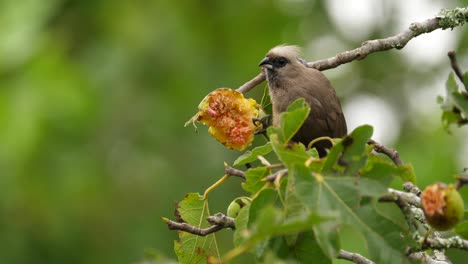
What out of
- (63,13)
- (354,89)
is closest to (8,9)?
(63,13)

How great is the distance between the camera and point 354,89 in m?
12.1

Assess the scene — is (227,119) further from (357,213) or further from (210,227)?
(357,213)

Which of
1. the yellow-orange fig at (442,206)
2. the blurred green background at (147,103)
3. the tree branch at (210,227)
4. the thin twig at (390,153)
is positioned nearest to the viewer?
the yellow-orange fig at (442,206)

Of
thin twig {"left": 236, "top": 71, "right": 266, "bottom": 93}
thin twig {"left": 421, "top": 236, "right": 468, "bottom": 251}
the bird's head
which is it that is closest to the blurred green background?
the bird's head

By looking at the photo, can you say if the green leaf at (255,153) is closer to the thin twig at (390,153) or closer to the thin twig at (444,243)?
the thin twig at (390,153)

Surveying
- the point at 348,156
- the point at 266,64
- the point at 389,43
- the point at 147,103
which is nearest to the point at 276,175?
the point at 348,156

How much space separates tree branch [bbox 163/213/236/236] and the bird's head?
2372mm

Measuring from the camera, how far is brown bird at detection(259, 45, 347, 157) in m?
5.50

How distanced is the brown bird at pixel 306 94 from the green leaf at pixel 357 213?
233 cm

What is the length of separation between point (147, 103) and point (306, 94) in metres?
5.86

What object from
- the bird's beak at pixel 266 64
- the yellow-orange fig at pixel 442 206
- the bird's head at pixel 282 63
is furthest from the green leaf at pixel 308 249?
the bird's beak at pixel 266 64

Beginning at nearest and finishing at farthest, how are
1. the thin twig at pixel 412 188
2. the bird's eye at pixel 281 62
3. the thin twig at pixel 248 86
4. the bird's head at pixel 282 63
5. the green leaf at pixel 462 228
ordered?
1. the green leaf at pixel 462 228
2. the thin twig at pixel 412 188
3. the thin twig at pixel 248 86
4. the bird's head at pixel 282 63
5. the bird's eye at pixel 281 62

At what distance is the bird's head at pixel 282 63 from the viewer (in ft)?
19.5

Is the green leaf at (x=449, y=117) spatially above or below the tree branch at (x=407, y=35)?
below
